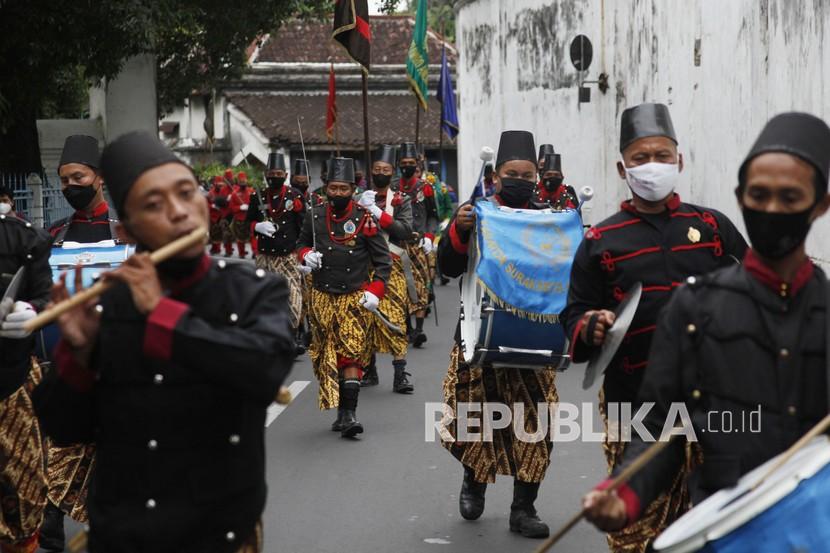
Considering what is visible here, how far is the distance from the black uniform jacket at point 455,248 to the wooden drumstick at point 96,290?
3.84 m

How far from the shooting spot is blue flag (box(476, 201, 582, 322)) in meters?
6.93

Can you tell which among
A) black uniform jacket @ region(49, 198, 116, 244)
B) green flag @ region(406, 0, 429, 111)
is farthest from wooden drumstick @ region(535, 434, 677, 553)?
green flag @ region(406, 0, 429, 111)

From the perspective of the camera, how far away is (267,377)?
A: 3.69m

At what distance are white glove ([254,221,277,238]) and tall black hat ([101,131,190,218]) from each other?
11.6 m

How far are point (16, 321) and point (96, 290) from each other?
2.28 m

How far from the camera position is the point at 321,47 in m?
52.2

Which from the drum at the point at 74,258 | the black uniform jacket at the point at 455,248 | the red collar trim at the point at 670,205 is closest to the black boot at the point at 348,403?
the black uniform jacket at the point at 455,248

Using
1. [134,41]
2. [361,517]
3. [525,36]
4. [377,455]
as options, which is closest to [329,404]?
[377,455]

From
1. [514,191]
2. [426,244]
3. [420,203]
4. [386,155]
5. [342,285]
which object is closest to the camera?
[514,191]

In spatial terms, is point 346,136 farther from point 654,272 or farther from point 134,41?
point 654,272

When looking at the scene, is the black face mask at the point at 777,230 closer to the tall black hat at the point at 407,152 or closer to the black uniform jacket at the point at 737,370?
the black uniform jacket at the point at 737,370

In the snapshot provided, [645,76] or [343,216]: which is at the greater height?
[645,76]

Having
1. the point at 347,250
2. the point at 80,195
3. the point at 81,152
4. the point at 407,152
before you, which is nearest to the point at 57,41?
the point at 407,152

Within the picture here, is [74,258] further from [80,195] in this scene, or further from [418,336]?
[418,336]
